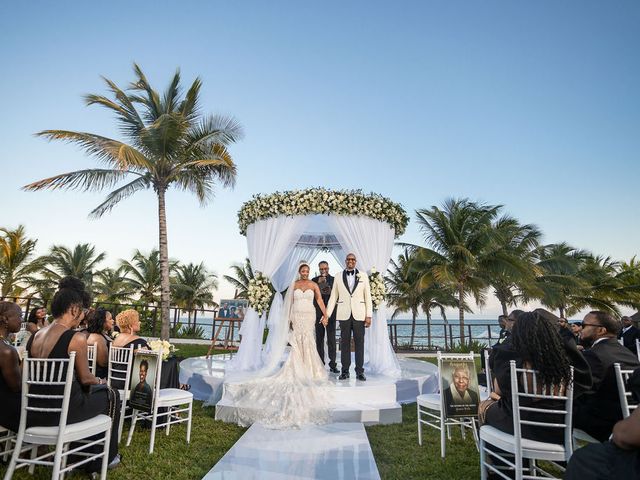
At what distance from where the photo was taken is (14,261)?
809 inches

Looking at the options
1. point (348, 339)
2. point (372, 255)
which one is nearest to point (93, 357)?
point (348, 339)

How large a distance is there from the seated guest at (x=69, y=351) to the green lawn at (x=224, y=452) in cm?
55

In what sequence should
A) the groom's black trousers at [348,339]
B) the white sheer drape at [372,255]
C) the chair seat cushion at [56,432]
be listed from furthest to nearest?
the white sheer drape at [372,255], the groom's black trousers at [348,339], the chair seat cushion at [56,432]

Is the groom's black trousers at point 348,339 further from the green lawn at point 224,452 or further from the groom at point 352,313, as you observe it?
the green lawn at point 224,452

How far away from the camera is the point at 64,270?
2405cm

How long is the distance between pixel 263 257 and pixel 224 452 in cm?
354

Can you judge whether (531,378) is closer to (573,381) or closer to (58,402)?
(573,381)

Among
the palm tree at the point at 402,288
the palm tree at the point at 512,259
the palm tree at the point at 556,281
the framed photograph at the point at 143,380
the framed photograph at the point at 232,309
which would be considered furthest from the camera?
the palm tree at the point at 402,288

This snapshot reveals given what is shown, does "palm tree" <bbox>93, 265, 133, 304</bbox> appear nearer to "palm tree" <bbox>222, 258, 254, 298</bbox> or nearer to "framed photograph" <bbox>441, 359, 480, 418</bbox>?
"palm tree" <bbox>222, 258, 254, 298</bbox>

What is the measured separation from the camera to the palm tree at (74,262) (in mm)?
23203

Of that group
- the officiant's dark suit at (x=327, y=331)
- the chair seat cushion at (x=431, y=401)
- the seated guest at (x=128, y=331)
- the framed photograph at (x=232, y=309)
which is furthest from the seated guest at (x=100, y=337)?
the framed photograph at (x=232, y=309)

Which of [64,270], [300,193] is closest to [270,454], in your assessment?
[300,193]

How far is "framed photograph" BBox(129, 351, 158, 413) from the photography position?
3.82 m

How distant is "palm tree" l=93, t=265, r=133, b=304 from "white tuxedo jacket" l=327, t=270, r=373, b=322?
853 inches
